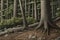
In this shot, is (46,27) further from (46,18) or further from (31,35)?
(31,35)

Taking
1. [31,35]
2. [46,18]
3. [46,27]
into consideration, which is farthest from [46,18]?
[31,35]

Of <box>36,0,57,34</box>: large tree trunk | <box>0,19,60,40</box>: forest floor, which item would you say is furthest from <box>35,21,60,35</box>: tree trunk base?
<box>0,19,60,40</box>: forest floor

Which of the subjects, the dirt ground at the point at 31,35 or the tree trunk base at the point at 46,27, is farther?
the tree trunk base at the point at 46,27

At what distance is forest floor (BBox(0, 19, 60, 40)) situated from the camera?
908 centimetres

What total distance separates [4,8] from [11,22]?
869 cm

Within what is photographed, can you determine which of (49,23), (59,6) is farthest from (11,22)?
(59,6)

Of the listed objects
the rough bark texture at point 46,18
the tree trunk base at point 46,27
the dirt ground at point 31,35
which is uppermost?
the rough bark texture at point 46,18

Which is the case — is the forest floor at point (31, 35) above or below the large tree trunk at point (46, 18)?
below

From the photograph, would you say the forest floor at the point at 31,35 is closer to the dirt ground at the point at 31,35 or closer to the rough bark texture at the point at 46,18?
the dirt ground at the point at 31,35

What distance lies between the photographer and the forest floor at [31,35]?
29.8ft

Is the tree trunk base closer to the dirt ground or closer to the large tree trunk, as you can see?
the large tree trunk

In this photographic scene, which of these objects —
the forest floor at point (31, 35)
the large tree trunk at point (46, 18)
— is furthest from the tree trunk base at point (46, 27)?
the forest floor at point (31, 35)

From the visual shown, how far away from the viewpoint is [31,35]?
31.1 feet

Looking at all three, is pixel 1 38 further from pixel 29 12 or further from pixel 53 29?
pixel 29 12
